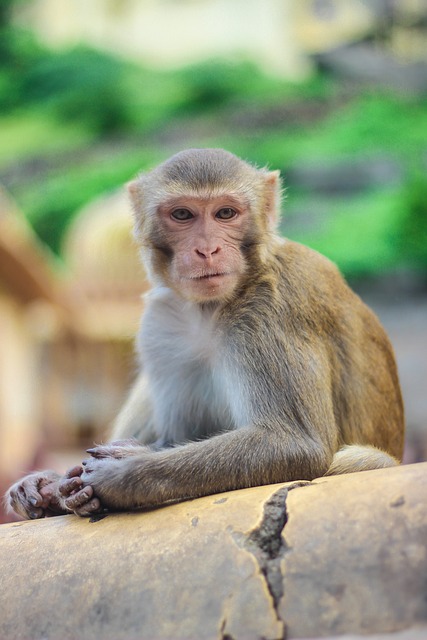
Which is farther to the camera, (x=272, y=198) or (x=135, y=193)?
(x=135, y=193)

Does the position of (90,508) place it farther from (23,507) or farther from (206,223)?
(206,223)

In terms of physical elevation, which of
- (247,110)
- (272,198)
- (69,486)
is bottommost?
(69,486)

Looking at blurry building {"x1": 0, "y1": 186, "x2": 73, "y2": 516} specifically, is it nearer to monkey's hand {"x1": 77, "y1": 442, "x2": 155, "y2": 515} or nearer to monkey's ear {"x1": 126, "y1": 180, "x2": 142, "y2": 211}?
monkey's ear {"x1": 126, "y1": 180, "x2": 142, "y2": 211}

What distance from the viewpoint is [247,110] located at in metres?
23.5

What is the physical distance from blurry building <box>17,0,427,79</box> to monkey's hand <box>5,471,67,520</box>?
786 inches

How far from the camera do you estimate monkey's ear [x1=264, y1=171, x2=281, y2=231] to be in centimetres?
457

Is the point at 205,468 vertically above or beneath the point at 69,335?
beneath

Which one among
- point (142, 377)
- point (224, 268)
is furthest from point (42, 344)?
point (224, 268)

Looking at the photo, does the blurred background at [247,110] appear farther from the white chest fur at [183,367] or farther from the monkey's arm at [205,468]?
the monkey's arm at [205,468]

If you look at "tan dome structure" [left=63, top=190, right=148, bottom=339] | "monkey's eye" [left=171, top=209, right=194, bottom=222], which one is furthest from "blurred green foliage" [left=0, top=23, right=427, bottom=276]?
"monkey's eye" [left=171, top=209, right=194, bottom=222]

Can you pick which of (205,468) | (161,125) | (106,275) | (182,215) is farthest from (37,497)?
(161,125)

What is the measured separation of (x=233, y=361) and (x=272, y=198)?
973 millimetres

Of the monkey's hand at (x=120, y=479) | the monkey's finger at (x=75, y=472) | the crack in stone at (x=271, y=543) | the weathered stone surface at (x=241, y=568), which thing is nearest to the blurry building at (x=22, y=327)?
the monkey's finger at (x=75, y=472)

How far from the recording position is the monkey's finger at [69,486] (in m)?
3.95
